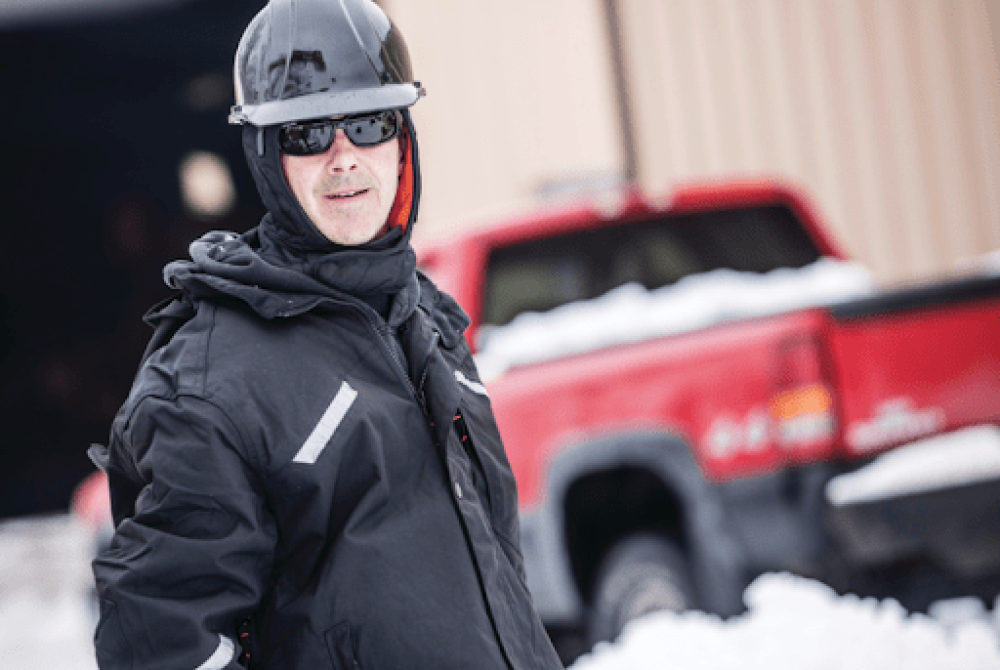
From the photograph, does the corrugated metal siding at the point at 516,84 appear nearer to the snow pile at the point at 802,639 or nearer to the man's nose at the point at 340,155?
the snow pile at the point at 802,639

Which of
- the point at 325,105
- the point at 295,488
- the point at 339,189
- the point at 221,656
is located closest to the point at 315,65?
the point at 325,105

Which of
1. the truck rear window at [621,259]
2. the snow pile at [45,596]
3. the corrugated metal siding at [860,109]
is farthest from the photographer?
Result: the corrugated metal siding at [860,109]

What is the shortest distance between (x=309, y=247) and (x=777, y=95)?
738cm

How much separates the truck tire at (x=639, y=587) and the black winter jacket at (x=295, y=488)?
2147mm

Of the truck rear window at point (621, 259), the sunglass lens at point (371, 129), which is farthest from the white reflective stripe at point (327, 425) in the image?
the truck rear window at point (621, 259)

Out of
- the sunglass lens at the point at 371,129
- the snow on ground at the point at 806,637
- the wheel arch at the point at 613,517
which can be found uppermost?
the sunglass lens at the point at 371,129

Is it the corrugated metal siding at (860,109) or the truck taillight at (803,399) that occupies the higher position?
the corrugated metal siding at (860,109)

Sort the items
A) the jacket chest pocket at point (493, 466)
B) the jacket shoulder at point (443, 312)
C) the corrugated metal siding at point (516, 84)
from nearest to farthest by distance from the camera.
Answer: the jacket chest pocket at point (493, 466) → the jacket shoulder at point (443, 312) → the corrugated metal siding at point (516, 84)

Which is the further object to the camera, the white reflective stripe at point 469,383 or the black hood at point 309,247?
the white reflective stripe at point 469,383

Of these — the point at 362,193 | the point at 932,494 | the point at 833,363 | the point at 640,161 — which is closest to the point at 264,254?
the point at 362,193

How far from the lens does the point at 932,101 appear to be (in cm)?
842

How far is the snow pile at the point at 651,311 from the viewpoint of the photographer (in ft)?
13.0

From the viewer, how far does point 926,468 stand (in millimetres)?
3580

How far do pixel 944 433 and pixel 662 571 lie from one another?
3.45 feet
